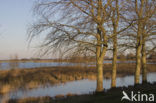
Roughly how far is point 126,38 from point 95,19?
160 inches

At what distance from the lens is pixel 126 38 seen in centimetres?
1146

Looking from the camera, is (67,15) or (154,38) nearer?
(67,15)

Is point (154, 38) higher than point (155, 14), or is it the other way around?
point (155, 14)

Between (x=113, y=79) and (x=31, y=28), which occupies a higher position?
(x=31, y=28)

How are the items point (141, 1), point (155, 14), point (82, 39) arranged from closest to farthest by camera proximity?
point (82, 39)
point (155, 14)
point (141, 1)

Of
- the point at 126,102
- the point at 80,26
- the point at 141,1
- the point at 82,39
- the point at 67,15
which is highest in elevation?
the point at 141,1

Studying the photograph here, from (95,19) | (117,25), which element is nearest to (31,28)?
(95,19)

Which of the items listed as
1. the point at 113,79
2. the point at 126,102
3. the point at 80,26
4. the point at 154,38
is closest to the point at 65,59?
the point at 80,26

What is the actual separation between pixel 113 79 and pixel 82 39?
440 cm

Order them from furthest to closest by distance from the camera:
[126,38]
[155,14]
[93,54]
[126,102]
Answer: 1. [126,38]
2. [155,14]
3. [93,54]
4. [126,102]

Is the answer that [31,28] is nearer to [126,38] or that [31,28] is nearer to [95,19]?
[95,19]

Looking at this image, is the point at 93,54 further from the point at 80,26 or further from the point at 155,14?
the point at 155,14

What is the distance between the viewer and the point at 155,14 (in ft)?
35.1

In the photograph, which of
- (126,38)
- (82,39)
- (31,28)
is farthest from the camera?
(126,38)
